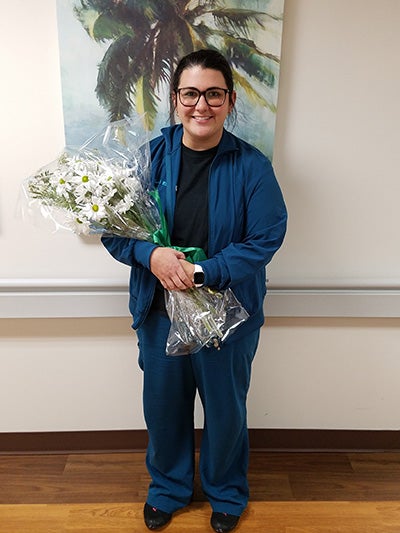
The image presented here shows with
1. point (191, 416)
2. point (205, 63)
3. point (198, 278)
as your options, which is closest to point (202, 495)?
point (191, 416)

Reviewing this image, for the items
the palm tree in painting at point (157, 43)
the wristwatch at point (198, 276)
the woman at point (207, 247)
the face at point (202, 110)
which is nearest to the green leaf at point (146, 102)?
the palm tree in painting at point (157, 43)

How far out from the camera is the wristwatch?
4.59 ft

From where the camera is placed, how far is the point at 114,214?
133 cm

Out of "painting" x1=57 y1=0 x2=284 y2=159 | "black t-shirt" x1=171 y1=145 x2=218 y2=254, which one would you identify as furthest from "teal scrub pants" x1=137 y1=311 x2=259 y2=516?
"painting" x1=57 y1=0 x2=284 y2=159

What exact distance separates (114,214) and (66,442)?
1306 mm

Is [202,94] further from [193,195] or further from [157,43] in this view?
[157,43]

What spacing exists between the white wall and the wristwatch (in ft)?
1.78

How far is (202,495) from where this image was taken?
6.44ft

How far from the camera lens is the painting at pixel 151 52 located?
5.11 feet

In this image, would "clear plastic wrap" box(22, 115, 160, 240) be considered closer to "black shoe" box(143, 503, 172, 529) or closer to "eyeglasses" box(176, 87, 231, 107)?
"eyeglasses" box(176, 87, 231, 107)

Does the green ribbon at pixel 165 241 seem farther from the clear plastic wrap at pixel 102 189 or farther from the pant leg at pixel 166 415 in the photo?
the pant leg at pixel 166 415

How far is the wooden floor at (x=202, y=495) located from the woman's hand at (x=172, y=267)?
3.39ft

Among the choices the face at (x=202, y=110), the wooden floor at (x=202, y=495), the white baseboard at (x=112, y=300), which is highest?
the face at (x=202, y=110)

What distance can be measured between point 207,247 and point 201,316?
21 cm
